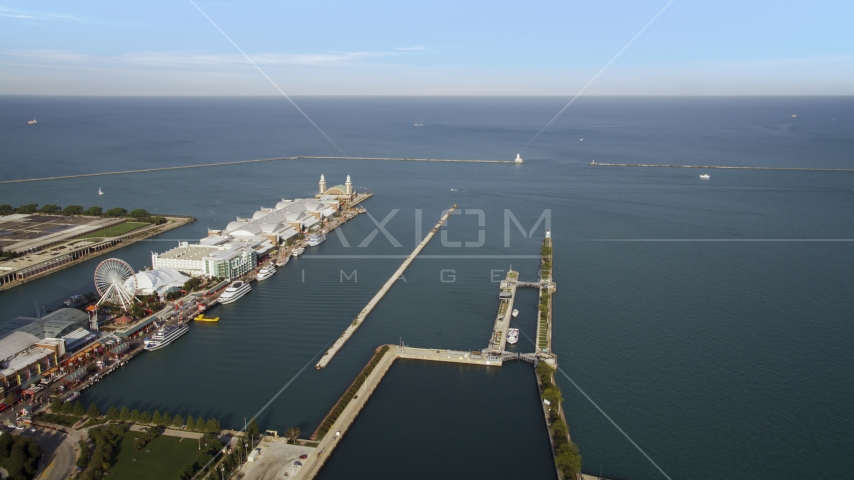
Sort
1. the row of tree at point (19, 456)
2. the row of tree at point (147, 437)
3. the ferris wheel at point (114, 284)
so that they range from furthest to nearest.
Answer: the ferris wheel at point (114, 284) < the row of tree at point (147, 437) < the row of tree at point (19, 456)

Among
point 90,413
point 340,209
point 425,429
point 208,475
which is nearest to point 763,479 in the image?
point 425,429

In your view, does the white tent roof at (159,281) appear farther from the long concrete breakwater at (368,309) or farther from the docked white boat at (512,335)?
the docked white boat at (512,335)

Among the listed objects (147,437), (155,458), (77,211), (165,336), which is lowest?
(155,458)

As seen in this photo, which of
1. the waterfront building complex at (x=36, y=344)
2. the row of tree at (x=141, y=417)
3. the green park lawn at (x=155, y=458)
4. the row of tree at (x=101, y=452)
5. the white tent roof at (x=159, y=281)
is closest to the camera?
the row of tree at (x=101, y=452)

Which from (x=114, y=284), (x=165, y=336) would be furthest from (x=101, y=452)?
(x=114, y=284)

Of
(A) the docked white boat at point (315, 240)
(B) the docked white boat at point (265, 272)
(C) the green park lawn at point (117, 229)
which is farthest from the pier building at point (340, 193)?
(B) the docked white boat at point (265, 272)

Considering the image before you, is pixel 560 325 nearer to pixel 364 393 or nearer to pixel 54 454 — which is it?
pixel 364 393
